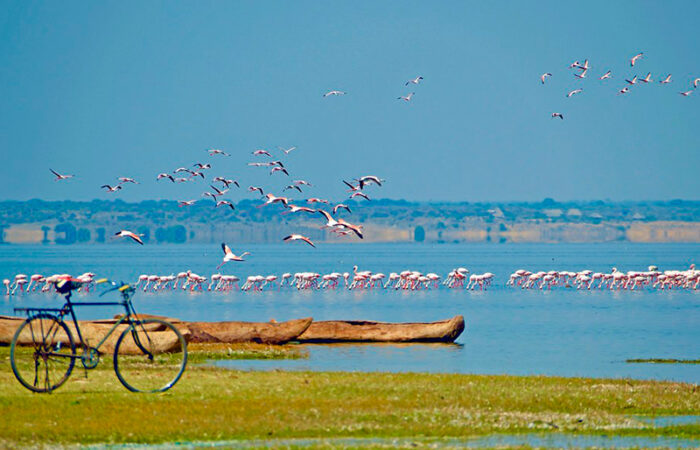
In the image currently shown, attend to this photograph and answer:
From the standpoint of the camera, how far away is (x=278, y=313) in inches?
2798

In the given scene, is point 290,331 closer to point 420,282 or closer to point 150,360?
point 150,360

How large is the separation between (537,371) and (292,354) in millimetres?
8334

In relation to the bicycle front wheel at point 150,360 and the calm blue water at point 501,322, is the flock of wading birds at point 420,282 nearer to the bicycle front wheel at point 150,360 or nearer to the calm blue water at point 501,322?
the calm blue water at point 501,322

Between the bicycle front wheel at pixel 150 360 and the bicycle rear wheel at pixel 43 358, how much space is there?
1.17 meters

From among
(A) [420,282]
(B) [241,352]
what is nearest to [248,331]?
(B) [241,352]

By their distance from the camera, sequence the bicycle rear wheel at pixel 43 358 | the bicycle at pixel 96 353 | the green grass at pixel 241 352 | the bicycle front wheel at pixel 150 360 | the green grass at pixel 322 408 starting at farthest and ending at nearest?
1. the green grass at pixel 241 352
2. the bicycle front wheel at pixel 150 360
3. the bicycle rear wheel at pixel 43 358
4. the bicycle at pixel 96 353
5. the green grass at pixel 322 408

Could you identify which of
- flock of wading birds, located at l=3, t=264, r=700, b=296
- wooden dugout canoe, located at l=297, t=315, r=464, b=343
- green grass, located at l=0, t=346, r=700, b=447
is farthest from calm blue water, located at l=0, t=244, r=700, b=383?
green grass, located at l=0, t=346, r=700, b=447

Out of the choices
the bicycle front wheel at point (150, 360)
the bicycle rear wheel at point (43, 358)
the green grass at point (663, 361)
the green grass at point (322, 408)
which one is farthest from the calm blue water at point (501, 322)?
the green grass at point (322, 408)

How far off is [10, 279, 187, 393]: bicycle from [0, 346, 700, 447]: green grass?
0.45m

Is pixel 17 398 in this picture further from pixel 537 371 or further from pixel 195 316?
pixel 195 316

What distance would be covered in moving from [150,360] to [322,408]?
4.09 m

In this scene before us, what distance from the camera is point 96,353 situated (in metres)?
21.4

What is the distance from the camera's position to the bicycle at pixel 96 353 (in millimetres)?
20719

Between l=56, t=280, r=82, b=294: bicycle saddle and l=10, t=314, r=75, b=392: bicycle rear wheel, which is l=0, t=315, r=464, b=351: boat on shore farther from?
l=56, t=280, r=82, b=294: bicycle saddle
